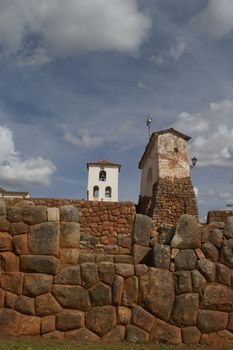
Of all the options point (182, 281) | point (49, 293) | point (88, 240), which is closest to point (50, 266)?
point (49, 293)

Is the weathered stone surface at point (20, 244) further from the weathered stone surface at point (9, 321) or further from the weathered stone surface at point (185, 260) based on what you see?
the weathered stone surface at point (185, 260)

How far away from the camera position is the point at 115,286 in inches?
223

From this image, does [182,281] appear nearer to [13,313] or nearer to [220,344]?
[220,344]

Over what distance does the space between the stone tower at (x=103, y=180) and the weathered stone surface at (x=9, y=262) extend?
46691mm

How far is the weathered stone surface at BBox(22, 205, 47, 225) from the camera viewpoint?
5.90 m

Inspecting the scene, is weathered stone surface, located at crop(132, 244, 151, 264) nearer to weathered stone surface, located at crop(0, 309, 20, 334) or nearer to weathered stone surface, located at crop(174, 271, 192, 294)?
weathered stone surface, located at crop(174, 271, 192, 294)

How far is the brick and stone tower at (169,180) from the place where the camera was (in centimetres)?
1956

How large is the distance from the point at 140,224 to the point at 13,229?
1.85 m

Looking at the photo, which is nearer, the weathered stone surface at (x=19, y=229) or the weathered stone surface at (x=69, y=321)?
the weathered stone surface at (x=69, y=321)

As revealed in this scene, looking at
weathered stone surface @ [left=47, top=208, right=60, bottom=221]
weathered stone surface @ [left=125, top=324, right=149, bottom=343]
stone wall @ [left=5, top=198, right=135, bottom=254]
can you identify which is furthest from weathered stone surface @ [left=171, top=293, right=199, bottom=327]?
stone wall @ [left=5, top=198, right=135, bottom=254]

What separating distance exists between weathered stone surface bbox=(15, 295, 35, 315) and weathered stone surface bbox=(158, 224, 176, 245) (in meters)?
2.04

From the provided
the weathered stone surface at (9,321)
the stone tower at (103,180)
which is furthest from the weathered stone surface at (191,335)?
the stone tower at (103,180)

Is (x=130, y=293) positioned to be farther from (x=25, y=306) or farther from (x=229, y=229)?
(x=229, y=229)

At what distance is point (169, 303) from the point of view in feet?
18.6
